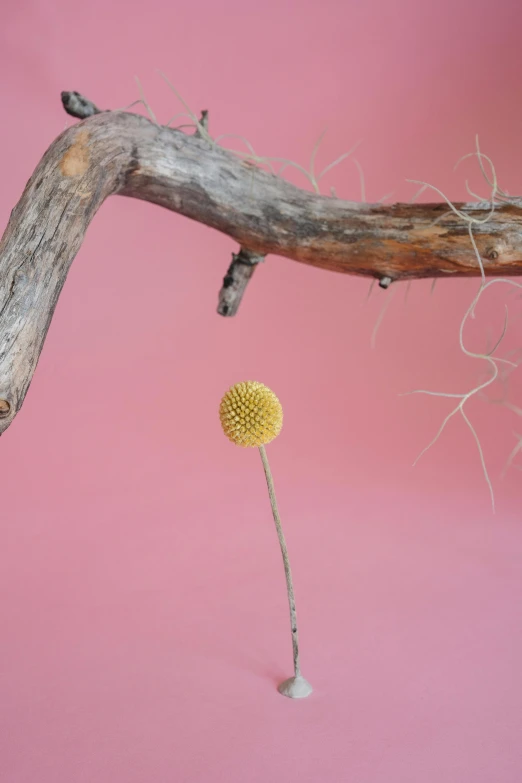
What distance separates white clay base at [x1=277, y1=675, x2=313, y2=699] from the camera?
5.01 feet

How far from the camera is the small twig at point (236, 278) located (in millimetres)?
1520

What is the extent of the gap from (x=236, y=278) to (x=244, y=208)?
0.49 feet

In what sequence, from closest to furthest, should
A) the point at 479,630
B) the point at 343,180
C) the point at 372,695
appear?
the point at 372,695 < the point at 479,630 < the point at 343,180

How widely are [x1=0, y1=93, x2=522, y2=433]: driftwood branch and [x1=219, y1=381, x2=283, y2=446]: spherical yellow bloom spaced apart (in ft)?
0.68

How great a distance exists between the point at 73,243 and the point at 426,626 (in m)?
1.12

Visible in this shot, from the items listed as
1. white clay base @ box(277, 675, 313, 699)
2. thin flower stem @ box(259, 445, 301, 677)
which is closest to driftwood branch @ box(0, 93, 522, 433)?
thin flower stem @ box(259, 445, 301, 677)

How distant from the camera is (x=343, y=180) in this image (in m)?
3.16

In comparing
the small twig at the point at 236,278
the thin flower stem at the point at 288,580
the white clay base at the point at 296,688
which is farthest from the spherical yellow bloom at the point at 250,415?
the white clay base at the point at 296,688

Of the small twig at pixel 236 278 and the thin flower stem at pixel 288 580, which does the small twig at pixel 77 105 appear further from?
the thin flower stem at pixel 288 580

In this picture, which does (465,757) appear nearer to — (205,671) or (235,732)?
(235,732)

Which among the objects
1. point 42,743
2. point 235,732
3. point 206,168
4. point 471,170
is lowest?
point 42,743

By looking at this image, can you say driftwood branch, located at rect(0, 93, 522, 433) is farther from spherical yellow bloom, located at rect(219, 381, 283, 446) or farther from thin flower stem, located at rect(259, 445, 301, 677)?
thin flower stem, located at rect(259, 445, 301, 677)

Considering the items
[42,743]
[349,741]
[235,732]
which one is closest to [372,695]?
[349,741]

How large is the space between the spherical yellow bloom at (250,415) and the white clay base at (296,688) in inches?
18.2
